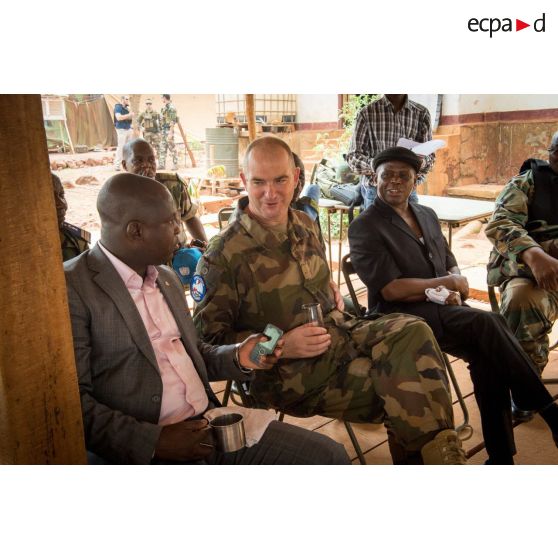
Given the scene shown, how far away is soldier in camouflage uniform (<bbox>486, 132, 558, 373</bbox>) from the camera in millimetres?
3197

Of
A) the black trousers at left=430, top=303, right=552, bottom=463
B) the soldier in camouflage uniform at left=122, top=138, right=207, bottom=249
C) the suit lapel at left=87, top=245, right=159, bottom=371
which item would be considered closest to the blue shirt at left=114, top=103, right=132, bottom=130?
the soldier in camouflage uniform at left=122, top=138, right=207, bottom=249

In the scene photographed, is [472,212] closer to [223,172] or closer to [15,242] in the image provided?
[15,242]

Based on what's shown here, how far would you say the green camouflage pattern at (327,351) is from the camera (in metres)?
2.18

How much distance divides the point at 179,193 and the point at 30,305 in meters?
3.24

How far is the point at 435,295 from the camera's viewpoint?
289 centimetres

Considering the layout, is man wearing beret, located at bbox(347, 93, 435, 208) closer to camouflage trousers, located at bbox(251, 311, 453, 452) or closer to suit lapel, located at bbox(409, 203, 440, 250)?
suit lapel, located at bbox(409, 203, 440, 250)

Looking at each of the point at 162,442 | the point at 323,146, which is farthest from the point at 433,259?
the point at 323,146

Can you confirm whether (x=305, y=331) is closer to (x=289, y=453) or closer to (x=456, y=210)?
(x=289, y=453)

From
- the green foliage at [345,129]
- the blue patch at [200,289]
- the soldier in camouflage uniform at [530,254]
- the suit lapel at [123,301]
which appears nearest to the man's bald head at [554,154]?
the soldier in camouflage uniform at [530,254]

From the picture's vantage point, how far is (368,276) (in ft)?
9.82

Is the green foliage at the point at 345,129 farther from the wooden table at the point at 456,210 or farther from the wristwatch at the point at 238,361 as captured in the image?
the wristwatch at the point at 238,361

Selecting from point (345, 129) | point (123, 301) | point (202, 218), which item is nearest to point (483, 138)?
point (345, 129)
